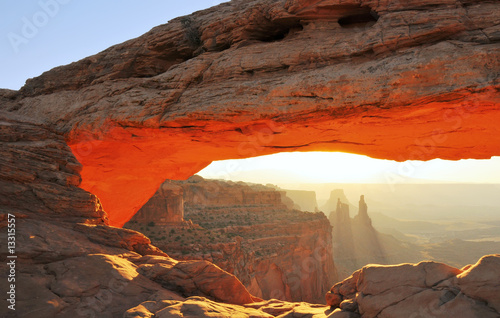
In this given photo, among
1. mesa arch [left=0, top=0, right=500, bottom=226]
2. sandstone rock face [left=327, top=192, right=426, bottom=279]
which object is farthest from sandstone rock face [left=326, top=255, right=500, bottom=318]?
sandstone rock face [left=327, top=192, right=426, bottom=279]

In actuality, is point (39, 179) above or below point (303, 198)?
above

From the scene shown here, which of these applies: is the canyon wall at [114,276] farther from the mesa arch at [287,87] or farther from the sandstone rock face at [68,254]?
the mesa arch at [287,87]

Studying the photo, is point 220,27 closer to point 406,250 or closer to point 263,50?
point 263,50

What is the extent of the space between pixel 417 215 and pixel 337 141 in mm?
213137

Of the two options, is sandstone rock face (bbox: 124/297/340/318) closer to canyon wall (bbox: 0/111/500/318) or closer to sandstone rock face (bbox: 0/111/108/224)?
canyon wall (bbox: 0/111/500/318)

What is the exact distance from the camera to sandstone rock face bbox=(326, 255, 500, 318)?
5.82 metres

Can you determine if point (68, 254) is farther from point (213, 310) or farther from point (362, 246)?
point (362, 246)

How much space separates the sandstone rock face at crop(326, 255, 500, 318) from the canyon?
3cm

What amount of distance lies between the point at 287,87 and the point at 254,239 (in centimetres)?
2872

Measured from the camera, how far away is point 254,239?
1449 inches

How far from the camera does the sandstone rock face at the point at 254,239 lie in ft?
94.5

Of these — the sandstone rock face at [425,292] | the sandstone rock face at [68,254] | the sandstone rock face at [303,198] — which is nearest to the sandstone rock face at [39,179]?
the sandstone rock face at [68,254]

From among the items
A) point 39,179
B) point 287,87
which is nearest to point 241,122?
point 287,87

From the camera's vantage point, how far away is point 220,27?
12.7 m
